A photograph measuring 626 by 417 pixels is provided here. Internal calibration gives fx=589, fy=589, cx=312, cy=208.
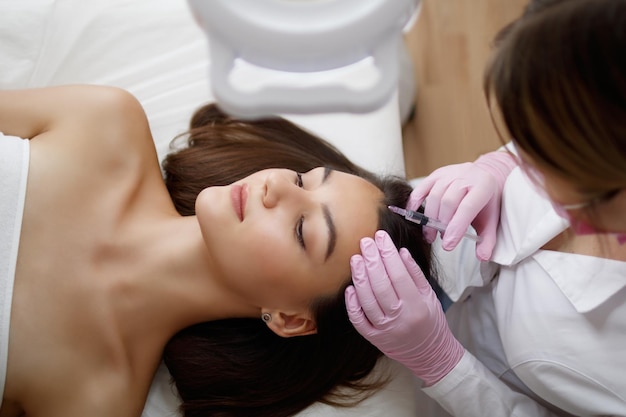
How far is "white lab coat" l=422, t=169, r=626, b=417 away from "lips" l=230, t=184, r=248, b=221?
0.47 metres

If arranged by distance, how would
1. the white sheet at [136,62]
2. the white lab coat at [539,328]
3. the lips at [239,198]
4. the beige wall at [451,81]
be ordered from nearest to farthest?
the white lab coat at [539,328] < the lips at [239,198] < the white sheet at [136,62] < the beige wall at [451,81]

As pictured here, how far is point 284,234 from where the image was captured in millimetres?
1006

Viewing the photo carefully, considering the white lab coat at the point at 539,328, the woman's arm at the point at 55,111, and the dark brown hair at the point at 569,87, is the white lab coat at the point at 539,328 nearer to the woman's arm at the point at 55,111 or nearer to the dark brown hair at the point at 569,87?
the dark brown hair at the point at 569,87

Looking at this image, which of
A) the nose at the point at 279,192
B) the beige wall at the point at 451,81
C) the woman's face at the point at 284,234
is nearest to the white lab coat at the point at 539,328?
the woman's face at the point at 284,234

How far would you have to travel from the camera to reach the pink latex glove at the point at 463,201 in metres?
1.09

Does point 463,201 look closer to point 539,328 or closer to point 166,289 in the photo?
point 539,328

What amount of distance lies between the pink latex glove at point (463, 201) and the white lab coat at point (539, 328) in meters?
0.03

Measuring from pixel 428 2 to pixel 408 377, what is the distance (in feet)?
4.24

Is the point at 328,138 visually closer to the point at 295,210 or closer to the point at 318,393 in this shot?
the point at 295,210

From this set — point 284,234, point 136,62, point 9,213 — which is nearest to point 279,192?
point 284,234

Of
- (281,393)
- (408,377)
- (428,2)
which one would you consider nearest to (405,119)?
(428,2)

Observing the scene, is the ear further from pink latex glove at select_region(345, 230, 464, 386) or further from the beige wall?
the beige wall

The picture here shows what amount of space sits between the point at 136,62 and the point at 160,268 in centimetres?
58

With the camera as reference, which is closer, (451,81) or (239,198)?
(239,198)
